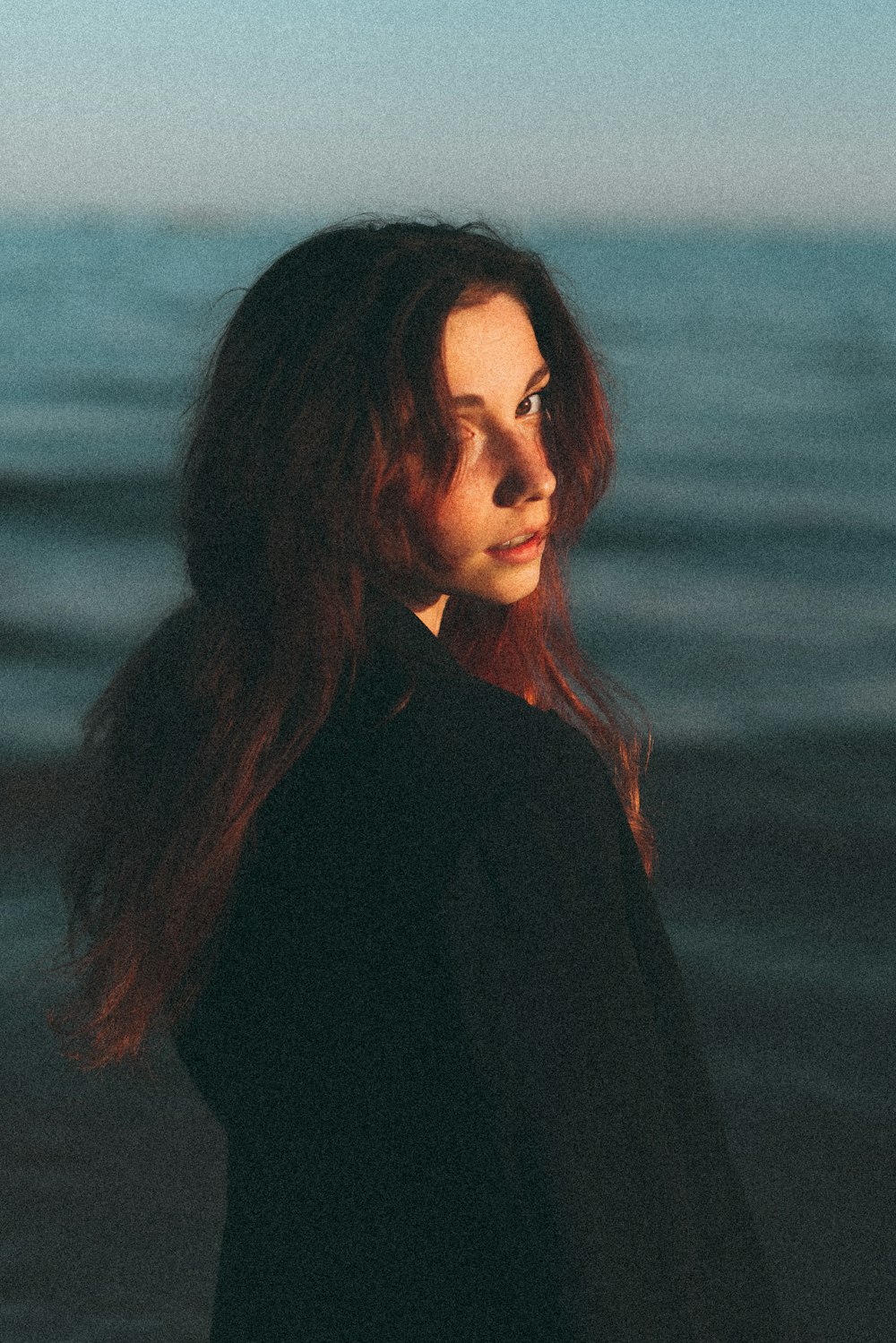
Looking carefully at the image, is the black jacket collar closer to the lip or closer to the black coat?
the black coat

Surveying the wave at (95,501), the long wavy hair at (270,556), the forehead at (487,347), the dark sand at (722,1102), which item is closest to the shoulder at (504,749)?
the long wavy hair at (270,556)

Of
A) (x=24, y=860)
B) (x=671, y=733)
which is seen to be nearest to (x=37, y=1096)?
(x=24, y=860)

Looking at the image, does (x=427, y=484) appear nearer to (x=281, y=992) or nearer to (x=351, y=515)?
(x=351, y=515)

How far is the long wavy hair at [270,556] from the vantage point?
5.06 feet

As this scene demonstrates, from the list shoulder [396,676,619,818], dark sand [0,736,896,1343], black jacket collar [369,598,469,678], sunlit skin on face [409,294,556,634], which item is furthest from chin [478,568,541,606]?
dark sand [0,736,896,1343]

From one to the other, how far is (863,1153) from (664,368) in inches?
980

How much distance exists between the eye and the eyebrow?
2 cm

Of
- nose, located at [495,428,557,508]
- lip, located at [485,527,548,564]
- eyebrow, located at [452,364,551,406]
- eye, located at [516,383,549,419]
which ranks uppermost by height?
eyebrow, located at [452,364,551,406]

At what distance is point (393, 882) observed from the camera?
4.61 ft

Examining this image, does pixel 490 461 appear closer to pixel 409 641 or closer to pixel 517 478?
pixel 517 478

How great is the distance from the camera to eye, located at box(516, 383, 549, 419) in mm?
1780

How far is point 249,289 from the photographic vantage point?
1.68m

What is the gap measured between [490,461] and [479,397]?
70 mm

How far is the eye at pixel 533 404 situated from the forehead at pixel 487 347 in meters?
0.05
